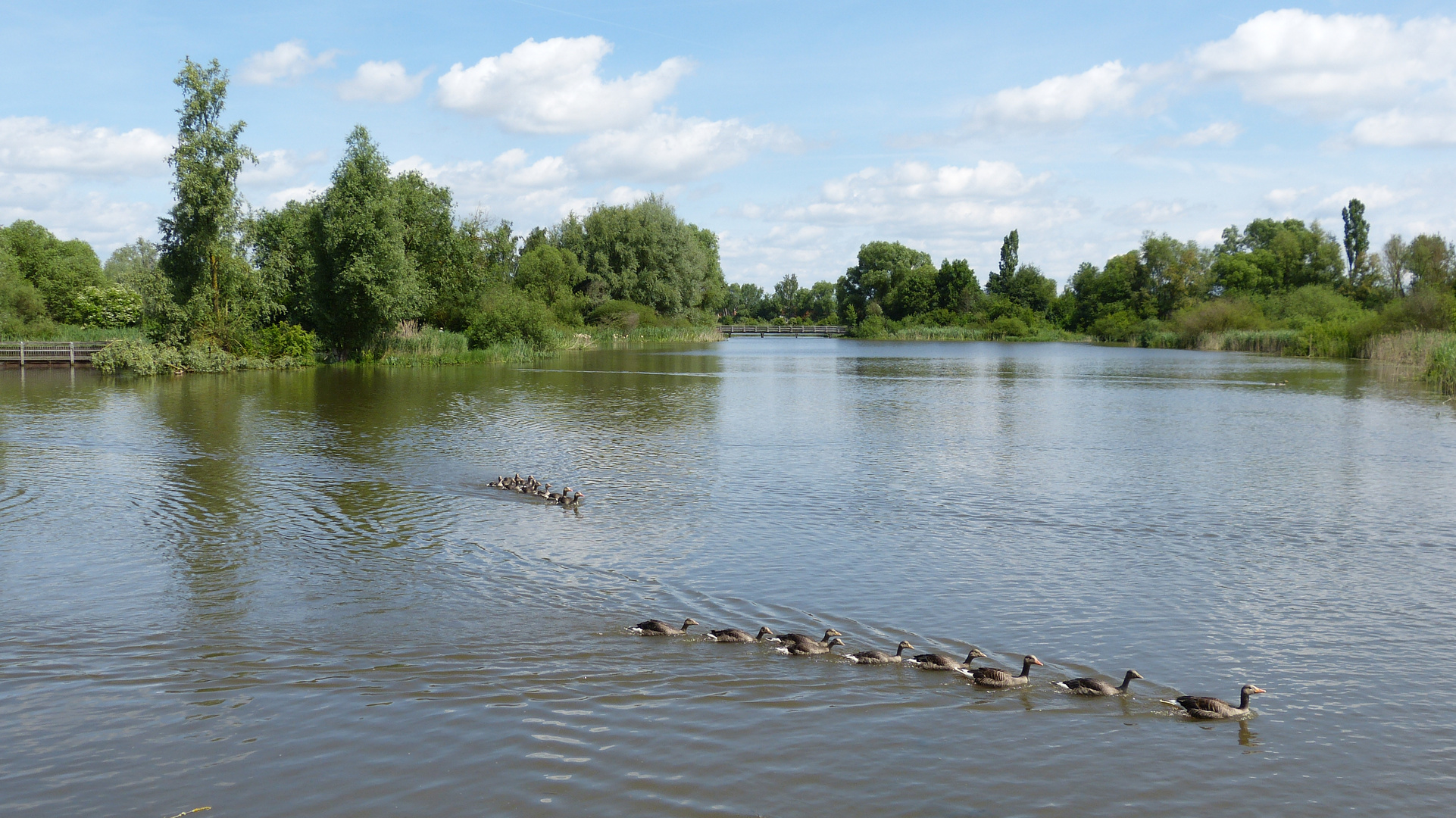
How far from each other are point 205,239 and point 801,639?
46917 millimetres

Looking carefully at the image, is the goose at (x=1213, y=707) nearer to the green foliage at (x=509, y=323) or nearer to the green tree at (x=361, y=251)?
the green tree at (x=361, y=251)

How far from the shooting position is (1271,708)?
28.9ft

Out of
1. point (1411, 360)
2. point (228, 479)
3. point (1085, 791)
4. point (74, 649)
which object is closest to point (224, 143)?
point (228, 479)

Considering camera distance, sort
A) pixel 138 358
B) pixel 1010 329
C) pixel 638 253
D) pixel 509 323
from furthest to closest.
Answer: pixel 1010 329 → pixel 638 253 → pixel 509 323 → pixel 138 358

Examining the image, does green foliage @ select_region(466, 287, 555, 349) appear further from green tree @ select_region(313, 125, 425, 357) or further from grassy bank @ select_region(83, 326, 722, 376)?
green tree @ select_region(313, 125, 425, 357)

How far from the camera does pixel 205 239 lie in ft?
153

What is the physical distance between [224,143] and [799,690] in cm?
4753

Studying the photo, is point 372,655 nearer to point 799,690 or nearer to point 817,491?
point 799,690

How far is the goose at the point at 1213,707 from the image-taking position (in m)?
8.56

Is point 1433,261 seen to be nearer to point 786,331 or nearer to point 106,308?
point 786,331

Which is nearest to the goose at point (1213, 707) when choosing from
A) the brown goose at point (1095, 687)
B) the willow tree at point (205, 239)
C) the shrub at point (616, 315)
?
the brown goose at point (1095, 687)

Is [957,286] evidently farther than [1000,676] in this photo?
Yes

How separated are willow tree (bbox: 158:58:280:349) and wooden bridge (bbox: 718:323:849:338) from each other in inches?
4278

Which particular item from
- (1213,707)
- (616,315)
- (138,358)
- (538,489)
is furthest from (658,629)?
(616,315)
